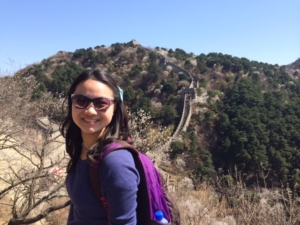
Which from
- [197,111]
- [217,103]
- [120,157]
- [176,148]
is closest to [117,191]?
[120,157]

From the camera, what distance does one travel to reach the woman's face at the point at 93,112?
112cm

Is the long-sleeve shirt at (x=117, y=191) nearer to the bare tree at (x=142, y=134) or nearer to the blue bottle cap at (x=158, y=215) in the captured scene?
the blue bottle cap at (x=158, y=215)

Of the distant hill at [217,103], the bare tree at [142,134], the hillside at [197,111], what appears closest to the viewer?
the bare tree at [142,134]

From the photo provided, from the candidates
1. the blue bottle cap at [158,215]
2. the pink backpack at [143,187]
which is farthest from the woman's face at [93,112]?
the blue bottle cap at [158,215]

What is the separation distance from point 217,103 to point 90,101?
1186 inches

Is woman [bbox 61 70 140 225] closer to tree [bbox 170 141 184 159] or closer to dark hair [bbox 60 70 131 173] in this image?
dark hair [bbox 60 70 131 173]

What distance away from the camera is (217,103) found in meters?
30.4

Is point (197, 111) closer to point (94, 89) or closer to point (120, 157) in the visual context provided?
point (94, 89)

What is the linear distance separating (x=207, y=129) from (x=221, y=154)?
4.00 metres

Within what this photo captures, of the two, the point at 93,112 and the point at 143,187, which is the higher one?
the point at 93,112

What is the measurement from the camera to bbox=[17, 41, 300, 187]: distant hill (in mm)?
20562

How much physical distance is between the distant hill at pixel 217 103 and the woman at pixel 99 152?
1444 centimetres

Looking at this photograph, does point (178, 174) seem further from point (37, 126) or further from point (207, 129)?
point (37, 126)

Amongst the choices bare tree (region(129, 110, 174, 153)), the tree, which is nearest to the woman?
bare tree (region(129, 110, 174, 153))
